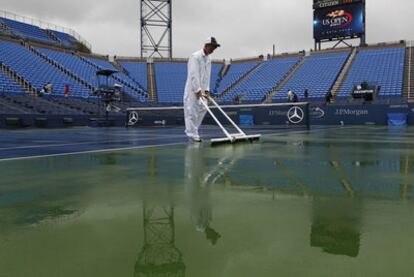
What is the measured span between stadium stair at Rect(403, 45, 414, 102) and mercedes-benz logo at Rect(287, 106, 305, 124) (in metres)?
14.8

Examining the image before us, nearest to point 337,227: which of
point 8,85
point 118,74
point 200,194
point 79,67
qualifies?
point 200,194

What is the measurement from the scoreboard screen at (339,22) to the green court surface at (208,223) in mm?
40467

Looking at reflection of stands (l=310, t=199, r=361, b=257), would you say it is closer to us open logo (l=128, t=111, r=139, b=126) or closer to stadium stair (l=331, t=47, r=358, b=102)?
us open logo (l=128, t=111, r=139, b=126)

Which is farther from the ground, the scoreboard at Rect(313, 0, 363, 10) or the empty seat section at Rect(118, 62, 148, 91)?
the scoreboard at Rect(313, 0, 363, 10)

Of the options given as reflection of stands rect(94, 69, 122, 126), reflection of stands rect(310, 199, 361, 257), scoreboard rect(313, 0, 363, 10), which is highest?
scoreboard rect(313, 0, 363, 10)

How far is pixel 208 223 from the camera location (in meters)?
2.19

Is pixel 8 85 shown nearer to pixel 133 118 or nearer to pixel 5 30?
pixel 133 118

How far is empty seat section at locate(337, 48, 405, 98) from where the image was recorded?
3297 centimetres

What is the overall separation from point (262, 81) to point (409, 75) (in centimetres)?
1350

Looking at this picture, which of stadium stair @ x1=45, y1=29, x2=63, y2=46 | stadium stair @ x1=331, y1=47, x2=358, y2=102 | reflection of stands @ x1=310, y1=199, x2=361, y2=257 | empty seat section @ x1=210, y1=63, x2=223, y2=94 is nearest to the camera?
reflection of stands @ x1=310, y1=199, x2=361, y2=257

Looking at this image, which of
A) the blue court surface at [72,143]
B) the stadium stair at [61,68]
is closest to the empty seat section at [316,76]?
the stadium stair at [61,68]

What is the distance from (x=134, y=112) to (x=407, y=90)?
2315 centimetres

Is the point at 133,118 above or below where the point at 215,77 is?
below

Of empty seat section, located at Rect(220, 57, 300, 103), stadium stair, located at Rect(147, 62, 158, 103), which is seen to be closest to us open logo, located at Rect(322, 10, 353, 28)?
empty seat section, located at Rect(220, 57, 300, 103)
